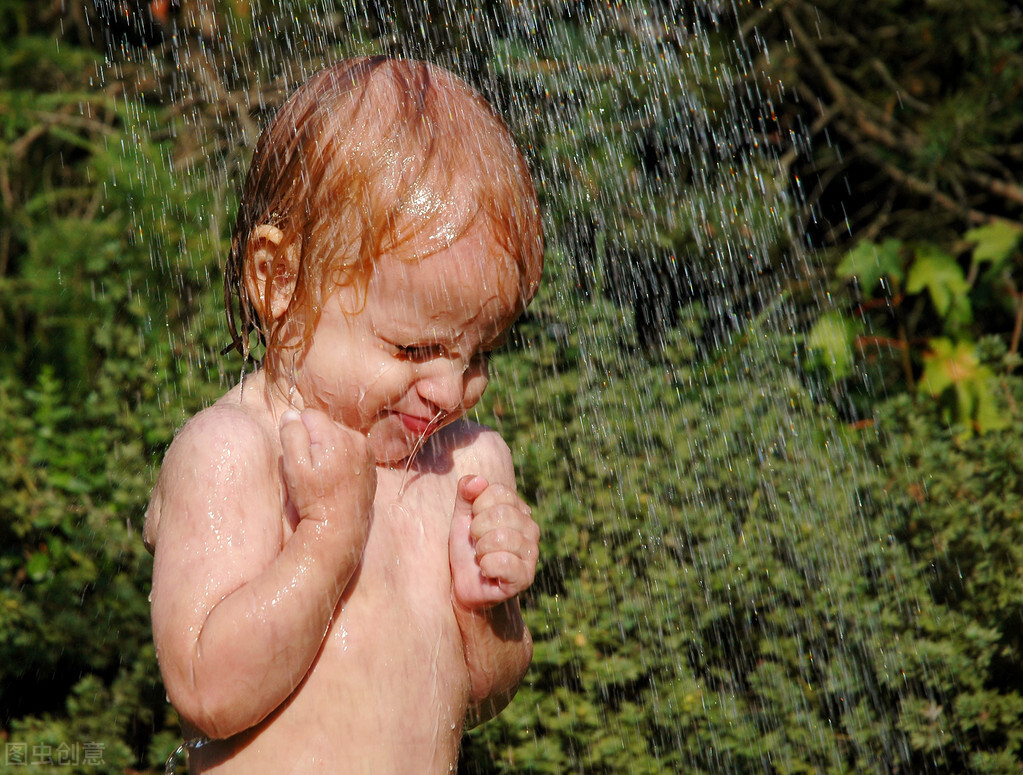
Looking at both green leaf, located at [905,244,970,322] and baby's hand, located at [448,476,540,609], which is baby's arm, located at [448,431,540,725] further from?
green leaf, located at [905,244,970,322]

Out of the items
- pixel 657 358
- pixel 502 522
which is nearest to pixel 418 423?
pixel 502 522

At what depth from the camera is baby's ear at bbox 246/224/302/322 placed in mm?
1293

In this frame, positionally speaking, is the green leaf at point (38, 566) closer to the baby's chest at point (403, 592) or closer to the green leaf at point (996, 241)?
the baby's chest at point (403, 592)

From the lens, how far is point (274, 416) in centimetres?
132

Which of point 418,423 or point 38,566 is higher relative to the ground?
point 418,423

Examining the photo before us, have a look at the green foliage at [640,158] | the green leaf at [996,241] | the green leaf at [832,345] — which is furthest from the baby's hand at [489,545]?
the green leaf at [996,241]

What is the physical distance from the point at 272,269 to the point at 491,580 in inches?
20.0

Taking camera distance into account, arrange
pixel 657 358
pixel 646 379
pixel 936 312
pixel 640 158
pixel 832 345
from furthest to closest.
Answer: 1. pixel 936 312
2. pixel 640 158
3. pixel 832 345
4. pixel 657 358
5. pixel 646 379

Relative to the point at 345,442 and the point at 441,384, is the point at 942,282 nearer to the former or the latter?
the point at 441,384

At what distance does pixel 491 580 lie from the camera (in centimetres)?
135

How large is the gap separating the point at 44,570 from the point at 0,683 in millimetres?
362

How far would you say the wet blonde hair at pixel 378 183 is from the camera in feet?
4.08

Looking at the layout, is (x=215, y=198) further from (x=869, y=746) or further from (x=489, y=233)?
(x=869, y=746)

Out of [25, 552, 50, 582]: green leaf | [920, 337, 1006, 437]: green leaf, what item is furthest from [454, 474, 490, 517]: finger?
[920, 337, 1006, 437]: green leaf
